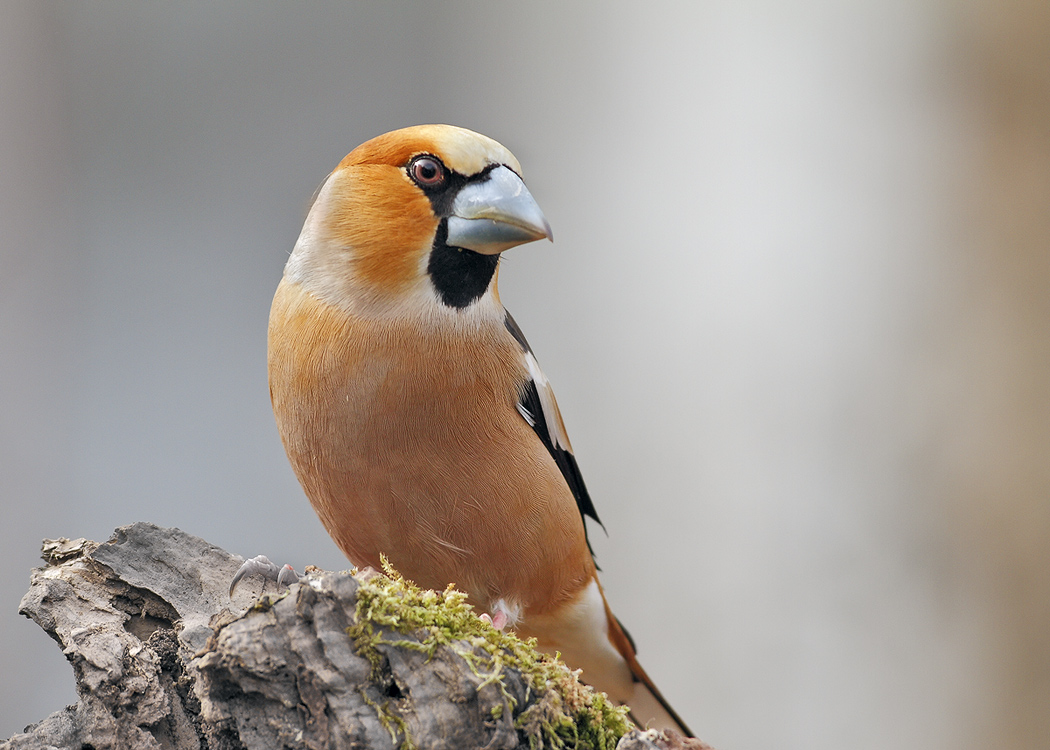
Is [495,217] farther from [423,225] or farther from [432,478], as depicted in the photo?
[432,478]

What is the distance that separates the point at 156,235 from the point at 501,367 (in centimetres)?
215

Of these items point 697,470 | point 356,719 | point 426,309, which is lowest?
point 697,470

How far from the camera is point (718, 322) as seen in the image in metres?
3.21

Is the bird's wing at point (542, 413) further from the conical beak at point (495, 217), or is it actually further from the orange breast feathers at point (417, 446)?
the conical beak at point (495, 217)

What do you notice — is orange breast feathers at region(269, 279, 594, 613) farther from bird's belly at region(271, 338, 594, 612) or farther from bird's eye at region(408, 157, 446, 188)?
bird's eye at region(408, 157, 446, 188)

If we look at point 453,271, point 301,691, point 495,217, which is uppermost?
point 495,217

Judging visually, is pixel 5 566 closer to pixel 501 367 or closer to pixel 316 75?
pixel 316 75

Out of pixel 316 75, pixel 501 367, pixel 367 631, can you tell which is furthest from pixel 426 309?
pixel 316 75

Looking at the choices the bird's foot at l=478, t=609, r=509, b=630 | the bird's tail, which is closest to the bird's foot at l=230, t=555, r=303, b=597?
the bird's foot at l=478, t=609, r=509, b=630

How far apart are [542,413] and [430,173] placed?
1.67ft

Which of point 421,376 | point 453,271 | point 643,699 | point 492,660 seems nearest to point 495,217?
point 453,271

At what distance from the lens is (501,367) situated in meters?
1.44

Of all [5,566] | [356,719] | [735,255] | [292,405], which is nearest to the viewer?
[356,719]

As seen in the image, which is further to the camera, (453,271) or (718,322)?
(718,322)
